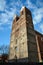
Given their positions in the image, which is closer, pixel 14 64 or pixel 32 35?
pixel 14 64

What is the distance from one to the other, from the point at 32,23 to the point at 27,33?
16.7 feet

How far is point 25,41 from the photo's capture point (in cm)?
2706

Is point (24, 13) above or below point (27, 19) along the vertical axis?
above

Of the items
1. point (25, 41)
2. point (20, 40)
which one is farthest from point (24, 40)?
point (20, 40)

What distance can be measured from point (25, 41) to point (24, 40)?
672 mm

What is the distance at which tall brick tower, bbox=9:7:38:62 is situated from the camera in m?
25.8

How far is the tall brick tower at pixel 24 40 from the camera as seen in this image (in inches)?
1015

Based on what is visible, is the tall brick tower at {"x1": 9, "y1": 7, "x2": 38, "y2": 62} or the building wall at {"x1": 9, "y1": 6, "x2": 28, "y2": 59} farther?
the building wall at {"x1": 9, "y1": 6, "x2": 28, "y2": 59}

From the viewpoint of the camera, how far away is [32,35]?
29.3m

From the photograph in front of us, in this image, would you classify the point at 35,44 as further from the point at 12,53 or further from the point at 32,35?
the point at 12,53

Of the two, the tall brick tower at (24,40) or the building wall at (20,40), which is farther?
the building wall at (20,40)

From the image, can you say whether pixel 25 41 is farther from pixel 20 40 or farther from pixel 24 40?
pixel 20 40

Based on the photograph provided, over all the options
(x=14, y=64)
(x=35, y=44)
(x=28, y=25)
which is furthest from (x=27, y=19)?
(x=14, y=64)

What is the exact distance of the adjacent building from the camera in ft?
84.4
